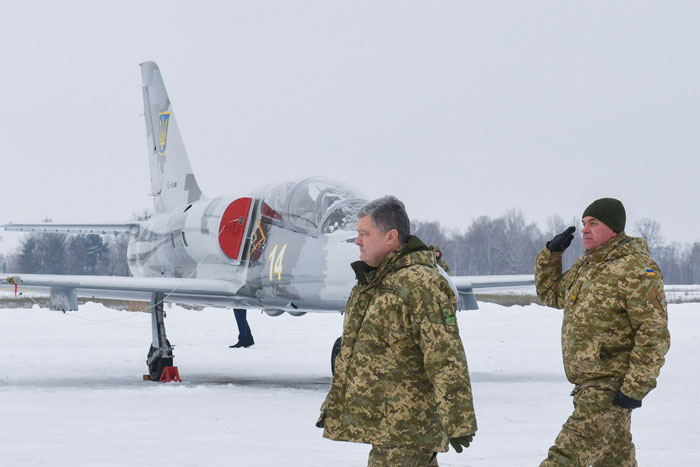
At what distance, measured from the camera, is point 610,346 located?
5004mm

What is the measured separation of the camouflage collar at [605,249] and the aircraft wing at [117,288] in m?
8.98

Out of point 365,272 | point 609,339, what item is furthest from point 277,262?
point 365,272

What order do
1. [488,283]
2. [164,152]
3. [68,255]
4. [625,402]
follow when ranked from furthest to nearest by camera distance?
1. [68,255]
2. [164,152]
3. [488,283]
4. [625,402]

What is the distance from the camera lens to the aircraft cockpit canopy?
12.7 meters

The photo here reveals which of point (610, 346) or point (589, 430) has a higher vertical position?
point (610, 346)

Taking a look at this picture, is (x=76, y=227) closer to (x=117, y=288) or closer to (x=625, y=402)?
(x=117, y=288)

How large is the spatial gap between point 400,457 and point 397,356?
1.38 feet

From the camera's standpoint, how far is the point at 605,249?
5.24 meters

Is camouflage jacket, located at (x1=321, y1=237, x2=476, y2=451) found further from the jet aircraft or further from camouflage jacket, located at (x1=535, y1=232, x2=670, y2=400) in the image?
the jet aircraft

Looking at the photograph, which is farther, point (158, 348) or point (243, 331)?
point (243, 331)

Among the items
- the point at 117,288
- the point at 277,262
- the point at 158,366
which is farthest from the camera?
the point at 158,366

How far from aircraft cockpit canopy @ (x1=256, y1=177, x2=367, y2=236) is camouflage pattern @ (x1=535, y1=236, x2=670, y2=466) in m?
7.51

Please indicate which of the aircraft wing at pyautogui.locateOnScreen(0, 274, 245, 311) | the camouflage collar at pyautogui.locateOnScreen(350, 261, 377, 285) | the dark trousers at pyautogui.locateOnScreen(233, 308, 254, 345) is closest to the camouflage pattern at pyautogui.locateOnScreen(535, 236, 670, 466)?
the camouflage collar at pyautogui.locateOnScreen(350, 261, 377, 285)

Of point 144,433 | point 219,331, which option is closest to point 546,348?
point 219,331
